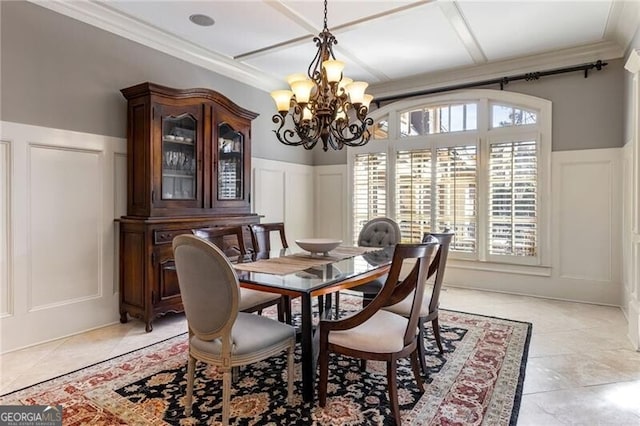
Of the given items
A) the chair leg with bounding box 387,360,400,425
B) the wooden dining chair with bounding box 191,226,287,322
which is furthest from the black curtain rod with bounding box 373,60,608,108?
the chair leg with bounding box 387,360,400,425

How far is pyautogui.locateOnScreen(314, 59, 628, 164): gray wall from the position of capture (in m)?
4.10

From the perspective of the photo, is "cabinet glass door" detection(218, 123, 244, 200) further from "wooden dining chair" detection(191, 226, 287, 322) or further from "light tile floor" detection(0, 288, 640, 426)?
"light tile floor" detection(0, 288, 640, 426)

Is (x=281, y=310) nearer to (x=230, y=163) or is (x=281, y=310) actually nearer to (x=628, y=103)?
(x=230, y=163)

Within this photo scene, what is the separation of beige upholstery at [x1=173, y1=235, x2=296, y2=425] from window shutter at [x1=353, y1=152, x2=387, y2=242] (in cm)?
378

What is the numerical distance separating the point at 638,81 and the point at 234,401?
379 cm

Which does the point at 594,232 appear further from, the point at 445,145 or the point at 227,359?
the point at 227,359

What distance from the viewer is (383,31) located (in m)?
3.76

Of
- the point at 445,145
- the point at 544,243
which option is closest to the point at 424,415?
the point at 544,243

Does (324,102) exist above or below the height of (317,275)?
above

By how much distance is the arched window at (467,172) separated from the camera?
14.9 feet

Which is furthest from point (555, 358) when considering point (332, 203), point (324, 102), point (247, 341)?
point (332, 203)

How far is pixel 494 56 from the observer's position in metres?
4.45

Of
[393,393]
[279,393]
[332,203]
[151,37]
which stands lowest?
[279,393]

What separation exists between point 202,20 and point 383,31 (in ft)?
5.72
